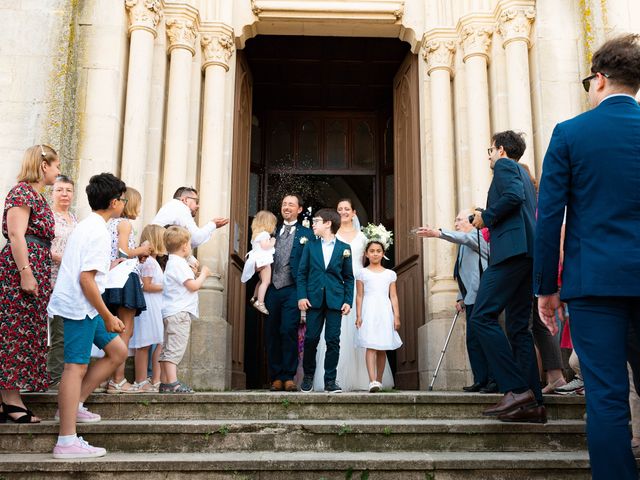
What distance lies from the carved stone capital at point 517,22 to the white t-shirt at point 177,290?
14.7 feet

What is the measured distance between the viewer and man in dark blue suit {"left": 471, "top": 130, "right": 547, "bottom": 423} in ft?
13.7

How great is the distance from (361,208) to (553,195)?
30.7 feet

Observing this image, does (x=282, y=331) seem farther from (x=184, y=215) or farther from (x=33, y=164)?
(x=33, y=164)

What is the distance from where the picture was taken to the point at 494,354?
421cm

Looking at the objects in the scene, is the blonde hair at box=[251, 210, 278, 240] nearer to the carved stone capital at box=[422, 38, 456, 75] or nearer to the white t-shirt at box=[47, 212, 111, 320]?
the white t-shirt at box=[47, 212, 111, 320]

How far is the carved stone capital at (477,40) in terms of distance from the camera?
7.69 m

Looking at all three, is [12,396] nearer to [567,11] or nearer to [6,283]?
[6,283]

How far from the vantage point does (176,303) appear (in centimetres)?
540

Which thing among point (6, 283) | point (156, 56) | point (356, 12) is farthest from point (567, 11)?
point (6, 283)

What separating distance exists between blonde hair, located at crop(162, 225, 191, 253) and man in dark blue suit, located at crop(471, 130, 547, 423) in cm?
240

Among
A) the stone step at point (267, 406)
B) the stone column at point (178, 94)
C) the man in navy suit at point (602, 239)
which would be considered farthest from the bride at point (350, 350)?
the man in navy suit at point (602, 239)

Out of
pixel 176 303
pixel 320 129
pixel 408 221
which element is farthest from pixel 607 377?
pixel 320 129

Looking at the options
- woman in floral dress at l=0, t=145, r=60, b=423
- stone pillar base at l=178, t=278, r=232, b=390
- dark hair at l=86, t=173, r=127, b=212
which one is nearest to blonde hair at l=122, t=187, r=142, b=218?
woman in floral dress at l=0, t=145, r=60, b=423

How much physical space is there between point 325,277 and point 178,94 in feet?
9.62
